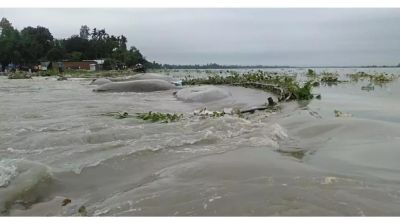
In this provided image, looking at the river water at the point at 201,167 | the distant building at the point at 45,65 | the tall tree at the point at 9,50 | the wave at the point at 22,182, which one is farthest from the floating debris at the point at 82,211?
the distant building at the point at 45,65

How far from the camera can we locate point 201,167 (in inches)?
195

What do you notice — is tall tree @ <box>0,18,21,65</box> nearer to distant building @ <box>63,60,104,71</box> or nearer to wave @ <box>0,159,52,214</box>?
distant building @ <box>63,60,104,71</box>

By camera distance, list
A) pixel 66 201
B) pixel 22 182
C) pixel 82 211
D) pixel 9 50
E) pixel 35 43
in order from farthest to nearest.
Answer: pixel 35 43 → pixel 9 50 → pixel 22 182 → pixel 66 201 → pixel 82 211

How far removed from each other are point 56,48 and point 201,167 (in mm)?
69466

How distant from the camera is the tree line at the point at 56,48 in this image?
2450 inches

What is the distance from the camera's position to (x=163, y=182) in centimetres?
446

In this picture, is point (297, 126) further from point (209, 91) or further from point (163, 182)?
point (209, 91)

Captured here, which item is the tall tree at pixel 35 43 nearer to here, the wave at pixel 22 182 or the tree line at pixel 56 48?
the tree line at pixel 56 48

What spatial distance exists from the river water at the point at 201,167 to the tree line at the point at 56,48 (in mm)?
58009

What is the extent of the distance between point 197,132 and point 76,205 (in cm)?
402

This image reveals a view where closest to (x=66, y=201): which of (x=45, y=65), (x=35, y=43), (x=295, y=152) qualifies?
(x=295, y=152)

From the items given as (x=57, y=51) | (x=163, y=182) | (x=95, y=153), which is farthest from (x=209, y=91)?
(x=57, y=51)

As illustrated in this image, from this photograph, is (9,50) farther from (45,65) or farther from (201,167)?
Answer: (201,167)

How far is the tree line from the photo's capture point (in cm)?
6222
